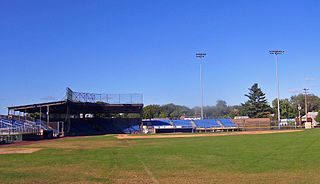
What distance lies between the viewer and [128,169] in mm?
12047

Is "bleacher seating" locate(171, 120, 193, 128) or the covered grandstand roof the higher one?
the covered grandstand roof

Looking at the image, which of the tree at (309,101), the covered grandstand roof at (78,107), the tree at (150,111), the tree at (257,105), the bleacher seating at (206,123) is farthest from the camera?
the tree at (309,101)

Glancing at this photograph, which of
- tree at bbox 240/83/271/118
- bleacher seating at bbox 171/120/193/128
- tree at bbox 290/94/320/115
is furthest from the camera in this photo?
tree at bbox 290/94/320/115

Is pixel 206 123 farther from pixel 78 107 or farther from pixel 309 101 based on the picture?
pixel 309 101

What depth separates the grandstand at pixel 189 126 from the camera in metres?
66.9

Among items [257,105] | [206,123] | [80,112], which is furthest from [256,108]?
[80,112]

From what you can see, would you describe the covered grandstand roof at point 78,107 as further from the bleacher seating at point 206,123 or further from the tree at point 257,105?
the tree at point 257,105

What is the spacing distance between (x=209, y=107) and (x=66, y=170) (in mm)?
130547

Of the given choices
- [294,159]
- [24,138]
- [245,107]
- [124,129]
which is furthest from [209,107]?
[294,159]

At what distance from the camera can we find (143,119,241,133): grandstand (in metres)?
66.9

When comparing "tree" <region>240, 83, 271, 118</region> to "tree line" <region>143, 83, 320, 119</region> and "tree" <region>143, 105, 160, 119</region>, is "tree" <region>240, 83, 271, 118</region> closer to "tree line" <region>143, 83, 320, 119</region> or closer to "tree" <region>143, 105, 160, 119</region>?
"tree line" <region>143, 83, 320, 119</region>

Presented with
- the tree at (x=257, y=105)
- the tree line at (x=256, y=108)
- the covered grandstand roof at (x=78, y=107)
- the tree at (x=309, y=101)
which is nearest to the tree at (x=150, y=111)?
the tree line at (x=256, y=108)

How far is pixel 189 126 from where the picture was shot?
238 feet

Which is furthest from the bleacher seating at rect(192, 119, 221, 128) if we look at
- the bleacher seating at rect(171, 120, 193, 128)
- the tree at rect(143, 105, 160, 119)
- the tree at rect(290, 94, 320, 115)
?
the tree at rect(290, 94, 320, 115)
